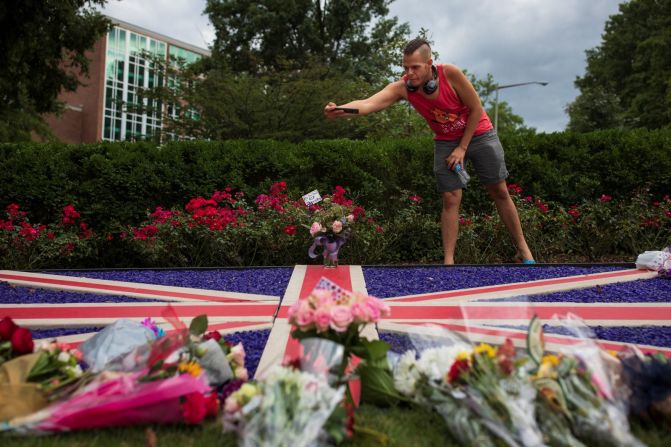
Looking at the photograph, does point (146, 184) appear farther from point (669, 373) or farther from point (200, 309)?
point (669, 373)

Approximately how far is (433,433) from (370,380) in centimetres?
27

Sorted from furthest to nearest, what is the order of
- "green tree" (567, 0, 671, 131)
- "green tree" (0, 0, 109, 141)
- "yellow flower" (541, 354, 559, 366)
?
1. "green tree" (567, 0, 671, 131)
2. "green tree" (0, 0, 109, 141)
3. "yellow flower" (541, 354, 559, 366)

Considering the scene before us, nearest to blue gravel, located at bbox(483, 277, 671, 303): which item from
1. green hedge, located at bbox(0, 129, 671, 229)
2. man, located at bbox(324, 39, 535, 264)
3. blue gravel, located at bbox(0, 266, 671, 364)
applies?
blue gravel, located at bbox(0, 266, 671, 364)

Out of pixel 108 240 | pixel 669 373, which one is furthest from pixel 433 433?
pixel 108 240

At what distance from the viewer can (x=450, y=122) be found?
4262 millimetres

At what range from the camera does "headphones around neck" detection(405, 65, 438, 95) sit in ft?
13.4

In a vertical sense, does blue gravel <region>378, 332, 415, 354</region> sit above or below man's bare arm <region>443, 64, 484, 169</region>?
below

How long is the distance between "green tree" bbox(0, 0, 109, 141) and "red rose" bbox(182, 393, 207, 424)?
9062 mm

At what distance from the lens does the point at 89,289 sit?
11.5 feet

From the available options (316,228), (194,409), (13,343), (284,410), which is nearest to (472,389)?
(284,410)

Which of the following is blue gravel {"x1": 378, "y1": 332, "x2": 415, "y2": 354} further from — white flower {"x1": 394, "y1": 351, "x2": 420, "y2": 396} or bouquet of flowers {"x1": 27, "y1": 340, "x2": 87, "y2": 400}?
bouquet of flowers {"x1": 27, "y1": 340, "x2": 87, "y2": 400}

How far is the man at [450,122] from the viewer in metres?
4.07

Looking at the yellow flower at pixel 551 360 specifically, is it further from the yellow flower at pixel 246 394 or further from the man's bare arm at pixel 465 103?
the man's bare arm at pixel 465 103

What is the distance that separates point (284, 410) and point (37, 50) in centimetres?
1089
